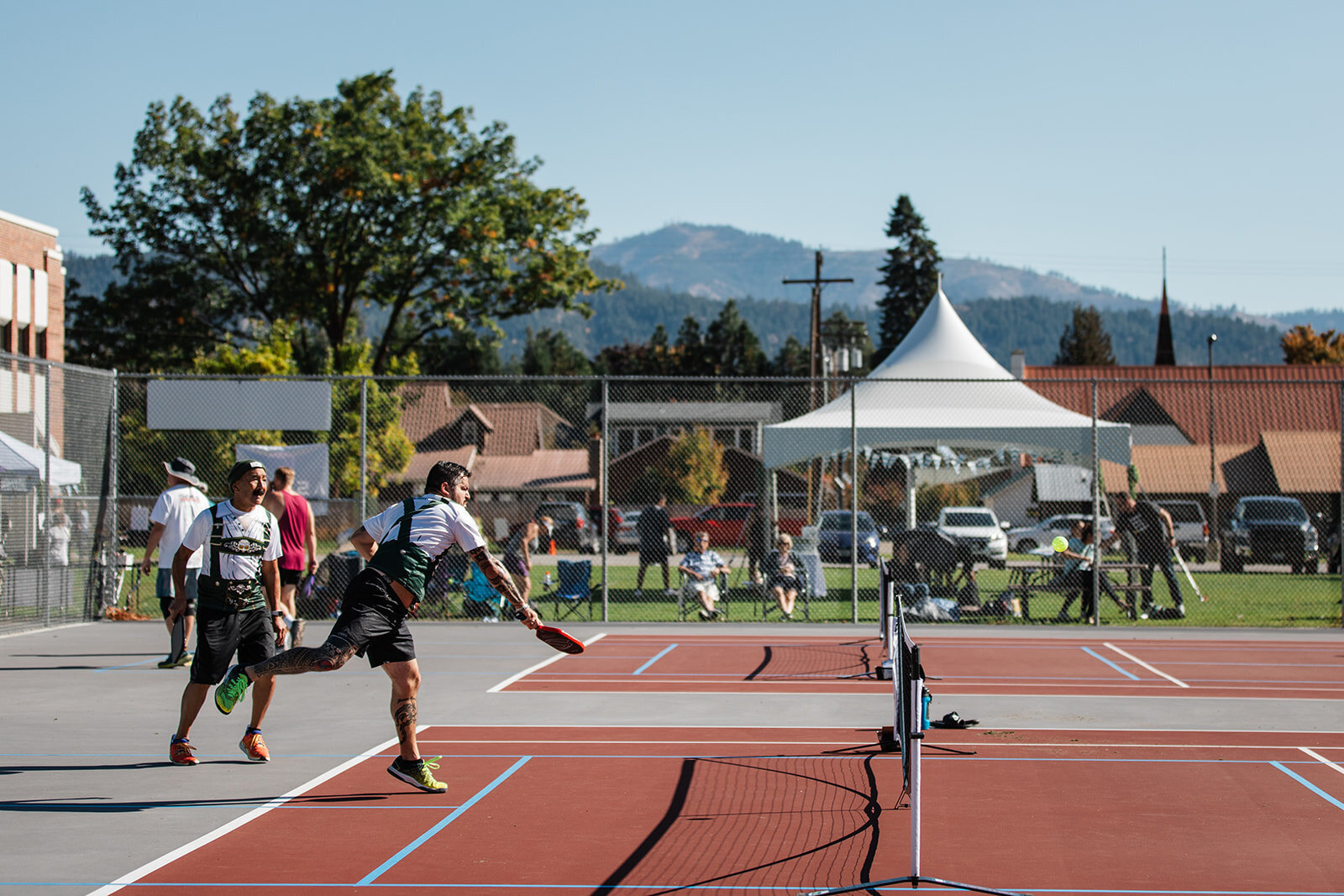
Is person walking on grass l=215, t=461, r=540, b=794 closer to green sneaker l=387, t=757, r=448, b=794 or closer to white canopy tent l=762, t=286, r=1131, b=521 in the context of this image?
green sneaker l=387, t=757, r=448, b=794

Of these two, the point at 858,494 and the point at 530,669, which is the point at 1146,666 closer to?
the point at 530,669

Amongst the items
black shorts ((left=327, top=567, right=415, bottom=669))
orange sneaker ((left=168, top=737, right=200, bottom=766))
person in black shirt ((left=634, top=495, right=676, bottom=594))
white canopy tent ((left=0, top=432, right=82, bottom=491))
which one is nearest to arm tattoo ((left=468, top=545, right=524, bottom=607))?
black shorts ((left=327, top=567, right=415, bottom=669))

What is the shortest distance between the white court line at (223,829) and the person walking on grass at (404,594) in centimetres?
62

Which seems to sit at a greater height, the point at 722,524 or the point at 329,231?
the point at 329,231

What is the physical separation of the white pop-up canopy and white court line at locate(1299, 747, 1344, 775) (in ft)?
30.2

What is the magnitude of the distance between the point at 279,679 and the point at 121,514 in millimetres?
15294

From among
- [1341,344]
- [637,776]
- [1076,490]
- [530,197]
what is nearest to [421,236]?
[530,197]

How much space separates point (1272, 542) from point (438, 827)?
91.9 ft

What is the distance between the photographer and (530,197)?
41.0m

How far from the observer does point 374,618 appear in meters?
6.86

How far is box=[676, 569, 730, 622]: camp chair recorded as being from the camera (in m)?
17.9

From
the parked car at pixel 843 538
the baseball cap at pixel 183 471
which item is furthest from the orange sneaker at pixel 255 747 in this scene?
the parked car at pixel 843 538

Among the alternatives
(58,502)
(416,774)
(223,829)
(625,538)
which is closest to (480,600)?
(58,502)

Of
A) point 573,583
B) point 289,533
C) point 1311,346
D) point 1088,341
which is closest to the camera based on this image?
point 289,533
